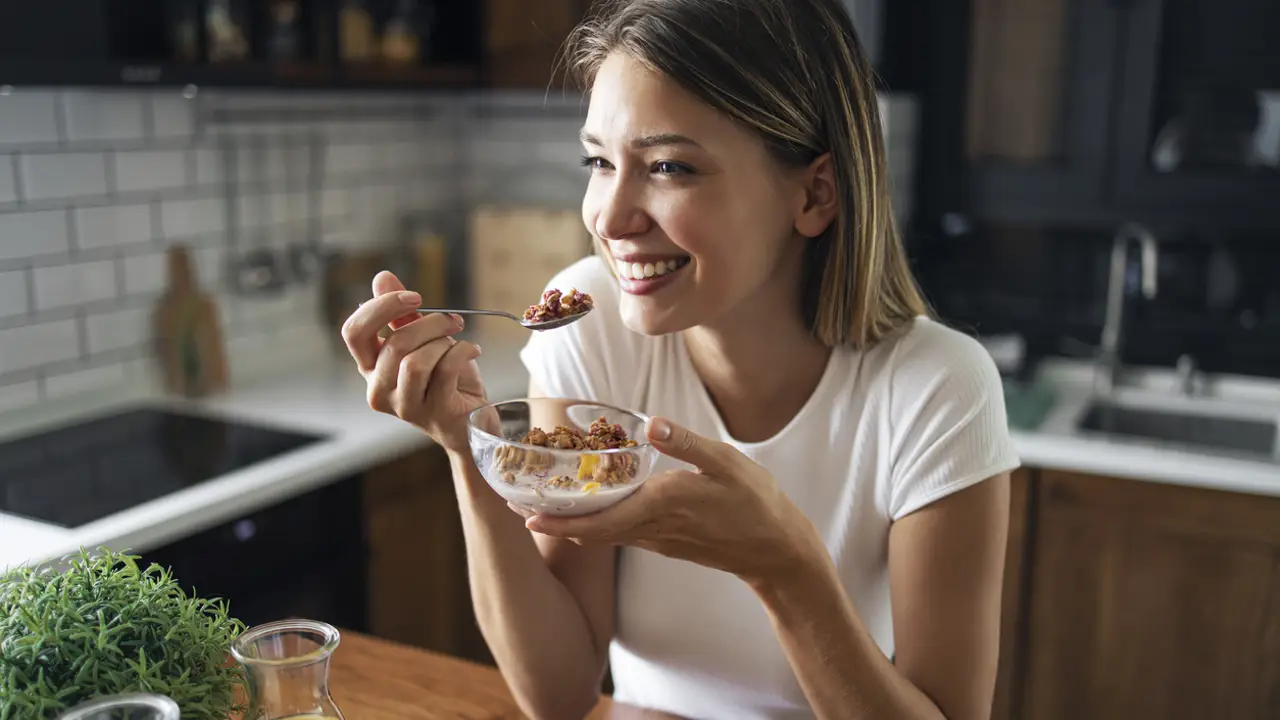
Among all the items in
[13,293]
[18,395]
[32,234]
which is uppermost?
[32,234]

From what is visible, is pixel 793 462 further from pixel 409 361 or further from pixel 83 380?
pixel 83 380

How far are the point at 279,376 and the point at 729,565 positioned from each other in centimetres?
193

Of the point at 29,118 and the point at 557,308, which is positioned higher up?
the point at 29,118

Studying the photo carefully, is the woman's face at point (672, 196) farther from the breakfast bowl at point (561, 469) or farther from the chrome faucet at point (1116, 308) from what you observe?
the chrome faucet at point (1116, 308)

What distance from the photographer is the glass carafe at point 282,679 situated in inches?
31.4

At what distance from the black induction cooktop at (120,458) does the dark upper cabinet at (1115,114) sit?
187 cm

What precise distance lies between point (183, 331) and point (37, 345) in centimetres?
30

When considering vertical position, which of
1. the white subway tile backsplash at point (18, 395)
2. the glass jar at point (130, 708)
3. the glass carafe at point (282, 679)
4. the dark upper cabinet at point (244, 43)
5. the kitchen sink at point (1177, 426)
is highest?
the dark upper cabinet at point (244, 43)

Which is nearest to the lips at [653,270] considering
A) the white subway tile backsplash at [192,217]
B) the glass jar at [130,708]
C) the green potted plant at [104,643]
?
the green potted plant at [104,643]

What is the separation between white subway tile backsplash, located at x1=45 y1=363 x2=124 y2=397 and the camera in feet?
7.43

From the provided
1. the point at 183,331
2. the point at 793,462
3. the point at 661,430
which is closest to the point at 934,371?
the point at 793,462

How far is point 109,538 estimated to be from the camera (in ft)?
5.37

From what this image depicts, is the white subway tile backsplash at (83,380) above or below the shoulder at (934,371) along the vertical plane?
below

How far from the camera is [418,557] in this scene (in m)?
2.43
